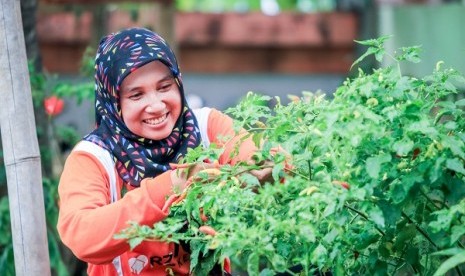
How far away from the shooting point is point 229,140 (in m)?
3.45

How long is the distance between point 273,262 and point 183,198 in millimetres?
516

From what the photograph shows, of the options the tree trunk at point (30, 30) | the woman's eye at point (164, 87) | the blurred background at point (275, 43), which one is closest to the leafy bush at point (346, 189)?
the woman's eye at point (164, 87)

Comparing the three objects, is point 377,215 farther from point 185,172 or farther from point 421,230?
point 185,172

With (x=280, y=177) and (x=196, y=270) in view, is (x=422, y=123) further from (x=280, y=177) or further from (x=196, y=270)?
(x=196, y=270)

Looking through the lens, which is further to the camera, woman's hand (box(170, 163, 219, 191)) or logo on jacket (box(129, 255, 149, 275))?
logo on jacket (box(129, 255, 149, 275))

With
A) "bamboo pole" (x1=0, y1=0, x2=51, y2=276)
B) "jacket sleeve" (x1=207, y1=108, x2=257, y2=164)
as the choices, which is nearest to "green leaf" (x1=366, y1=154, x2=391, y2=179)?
"jacket sleeve" (x1=207, y1=108, x2=257, y2=164)

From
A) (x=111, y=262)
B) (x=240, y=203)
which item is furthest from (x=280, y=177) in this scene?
(x=111, y=262)

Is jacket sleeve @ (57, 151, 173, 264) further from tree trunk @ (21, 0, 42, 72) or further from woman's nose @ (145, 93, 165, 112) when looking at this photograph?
tree trunk @ (21, 0, 42, 72)

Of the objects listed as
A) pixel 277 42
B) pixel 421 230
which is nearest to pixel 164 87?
pixel 421 230

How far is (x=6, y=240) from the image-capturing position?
18.0ft

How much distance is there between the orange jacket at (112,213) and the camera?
347 cm

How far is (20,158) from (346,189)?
56.7 inches

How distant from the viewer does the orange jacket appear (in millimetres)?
3473

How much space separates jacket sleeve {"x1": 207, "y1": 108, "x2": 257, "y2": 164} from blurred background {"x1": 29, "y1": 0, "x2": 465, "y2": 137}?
21.0 feet
